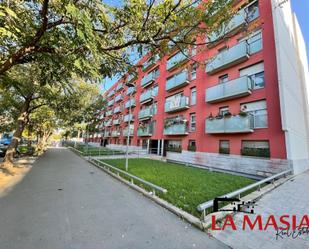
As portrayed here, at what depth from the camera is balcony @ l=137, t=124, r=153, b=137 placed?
23.7m

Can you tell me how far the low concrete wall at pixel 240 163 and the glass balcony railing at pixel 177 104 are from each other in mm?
5041

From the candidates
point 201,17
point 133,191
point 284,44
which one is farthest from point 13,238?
point 284,44

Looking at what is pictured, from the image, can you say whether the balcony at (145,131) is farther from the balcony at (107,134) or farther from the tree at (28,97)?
the balcony at (107,134)

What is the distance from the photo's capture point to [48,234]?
3.64 meters

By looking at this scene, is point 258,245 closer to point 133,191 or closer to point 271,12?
point 133,191

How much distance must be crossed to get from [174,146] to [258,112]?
9.65 metres

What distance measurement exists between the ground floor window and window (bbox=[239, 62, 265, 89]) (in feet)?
30.1

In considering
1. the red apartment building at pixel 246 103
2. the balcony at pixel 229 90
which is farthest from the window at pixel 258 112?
the balcony at pixel 229 90

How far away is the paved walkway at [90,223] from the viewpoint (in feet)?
11.1

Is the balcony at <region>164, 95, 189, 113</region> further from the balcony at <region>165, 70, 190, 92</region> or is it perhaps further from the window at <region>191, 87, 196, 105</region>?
the balcony at <region>165, 70, 190, 92</region>

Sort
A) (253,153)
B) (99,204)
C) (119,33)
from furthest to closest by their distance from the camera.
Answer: (253,153) < (99,204) < (119,33)

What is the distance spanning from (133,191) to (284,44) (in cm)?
1464

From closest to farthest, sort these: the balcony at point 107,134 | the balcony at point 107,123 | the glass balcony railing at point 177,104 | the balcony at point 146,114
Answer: the glass balcony railing at point 177,104, the balcony at point 146,114, the balcony at point 107,134, the balcony at point 107,123

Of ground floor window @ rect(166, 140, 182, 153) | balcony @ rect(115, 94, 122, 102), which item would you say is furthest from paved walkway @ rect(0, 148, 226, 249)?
balcony @ rect(115, 94, 122, 102)
